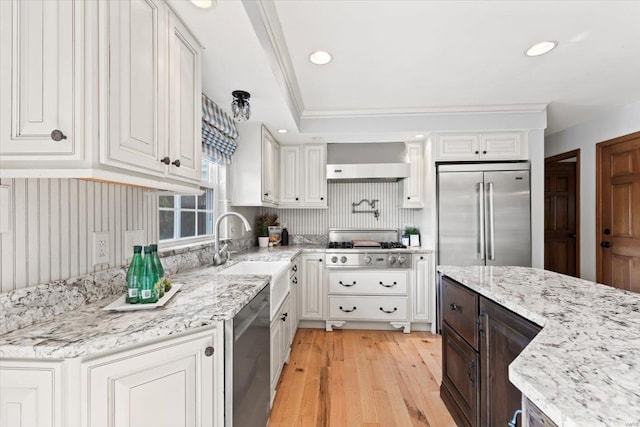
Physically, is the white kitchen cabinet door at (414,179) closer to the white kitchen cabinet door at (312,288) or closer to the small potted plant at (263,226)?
the white kitchen cabinet door at (312,288)

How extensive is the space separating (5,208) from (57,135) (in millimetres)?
334

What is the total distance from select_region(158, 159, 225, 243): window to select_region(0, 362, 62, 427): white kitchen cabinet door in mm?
1070

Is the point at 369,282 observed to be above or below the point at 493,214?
below

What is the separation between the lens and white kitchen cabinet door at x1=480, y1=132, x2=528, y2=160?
2.98m

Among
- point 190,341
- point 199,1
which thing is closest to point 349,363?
point 190,341

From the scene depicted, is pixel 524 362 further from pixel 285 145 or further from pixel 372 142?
pixel 285 145

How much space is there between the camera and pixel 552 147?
395 cm

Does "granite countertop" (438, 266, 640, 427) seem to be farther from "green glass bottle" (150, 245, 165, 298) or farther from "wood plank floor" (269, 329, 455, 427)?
"green glass bottle" (150, 245, 165, 298)

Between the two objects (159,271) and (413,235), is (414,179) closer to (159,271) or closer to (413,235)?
(413,235)

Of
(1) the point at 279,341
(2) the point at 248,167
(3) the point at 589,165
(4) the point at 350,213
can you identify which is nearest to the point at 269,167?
(2) the point at 248,167

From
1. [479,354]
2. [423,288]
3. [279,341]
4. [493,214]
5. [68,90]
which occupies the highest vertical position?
[68,90]

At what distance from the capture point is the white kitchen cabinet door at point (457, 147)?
302 cm

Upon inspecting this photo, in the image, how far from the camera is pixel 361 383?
214 cm

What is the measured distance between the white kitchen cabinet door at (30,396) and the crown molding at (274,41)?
147cm
